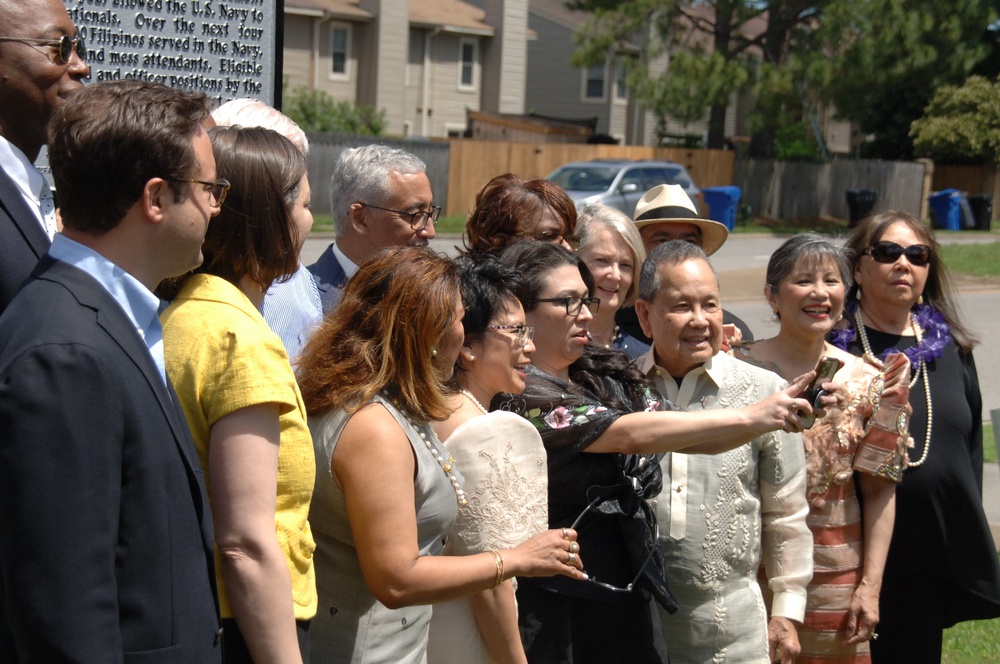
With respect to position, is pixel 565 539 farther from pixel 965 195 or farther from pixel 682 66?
pixel 965 195

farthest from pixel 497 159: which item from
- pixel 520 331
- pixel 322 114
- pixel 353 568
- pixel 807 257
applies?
pixel 353 568

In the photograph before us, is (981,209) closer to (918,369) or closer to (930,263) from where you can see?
(930,263)

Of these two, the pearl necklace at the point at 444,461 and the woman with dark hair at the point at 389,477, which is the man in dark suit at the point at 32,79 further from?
the pearl necklace at the point at 444,461

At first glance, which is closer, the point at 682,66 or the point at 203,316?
the point at 203,316

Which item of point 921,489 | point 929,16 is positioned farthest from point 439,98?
point 921,489

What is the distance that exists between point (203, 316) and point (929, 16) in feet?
98.8

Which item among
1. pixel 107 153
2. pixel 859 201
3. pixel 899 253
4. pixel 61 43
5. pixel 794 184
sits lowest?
pixel 859 201

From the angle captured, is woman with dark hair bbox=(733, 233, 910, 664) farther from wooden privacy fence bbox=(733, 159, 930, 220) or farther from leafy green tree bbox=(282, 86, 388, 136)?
wooden privacy fence bbox=(733, 159, 930, 220)

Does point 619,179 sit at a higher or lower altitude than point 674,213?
lower

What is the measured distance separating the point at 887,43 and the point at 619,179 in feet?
29.3

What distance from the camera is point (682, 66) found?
29.5 meters

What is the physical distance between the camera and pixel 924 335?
445cm

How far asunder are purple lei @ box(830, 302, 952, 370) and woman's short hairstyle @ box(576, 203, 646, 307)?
2.77 ft

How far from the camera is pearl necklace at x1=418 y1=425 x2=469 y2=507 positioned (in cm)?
277
